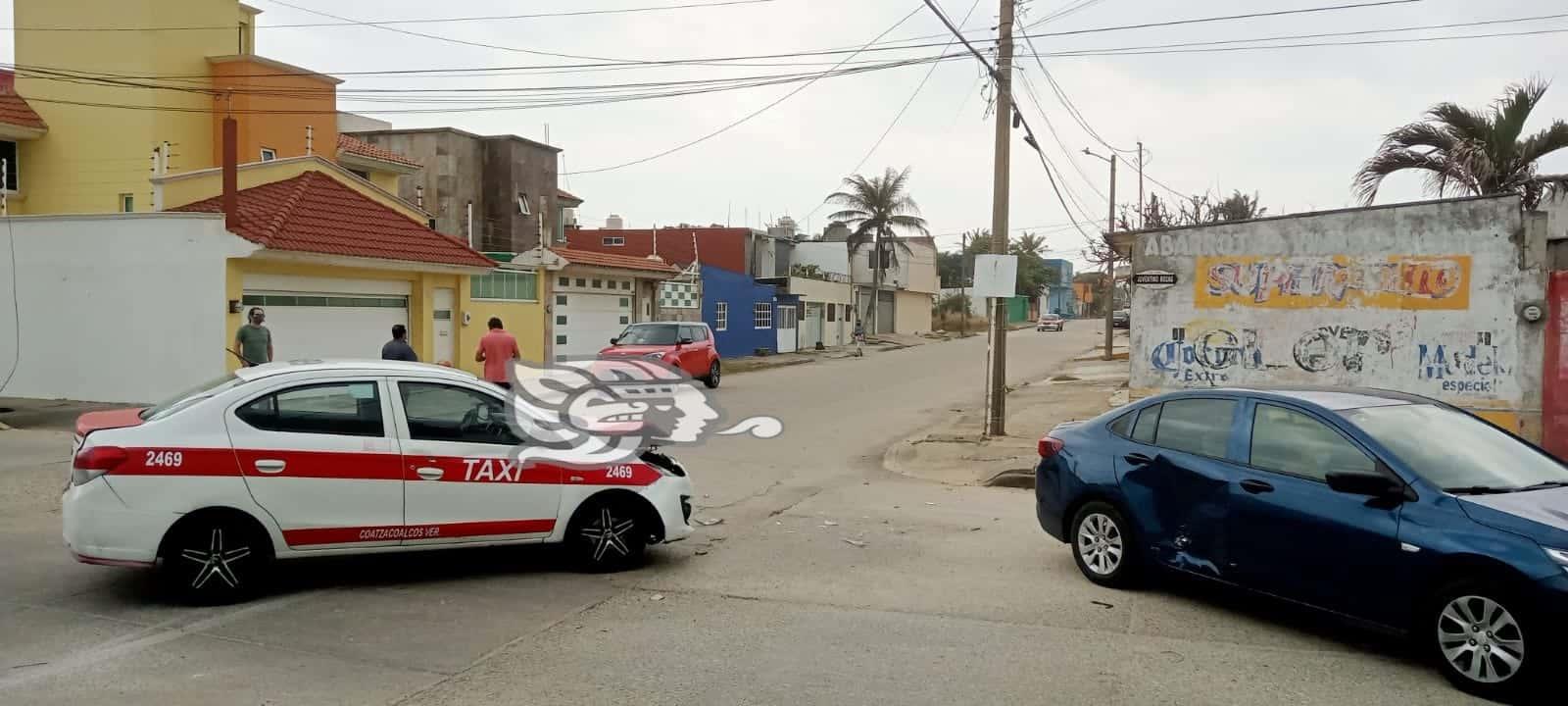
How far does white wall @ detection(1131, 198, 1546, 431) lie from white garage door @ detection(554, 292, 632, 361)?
16575 millimetres

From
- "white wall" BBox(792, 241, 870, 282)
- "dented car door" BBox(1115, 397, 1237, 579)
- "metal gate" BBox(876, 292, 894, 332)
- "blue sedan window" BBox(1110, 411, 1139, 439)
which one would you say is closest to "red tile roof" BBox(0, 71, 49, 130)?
"blue sedan window" BBox(1110, 411, 1139, 439)

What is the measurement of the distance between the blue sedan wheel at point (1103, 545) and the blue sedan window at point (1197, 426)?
62 centimetres

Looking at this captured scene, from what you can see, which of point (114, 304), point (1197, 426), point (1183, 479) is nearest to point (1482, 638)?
point (1183, 479)

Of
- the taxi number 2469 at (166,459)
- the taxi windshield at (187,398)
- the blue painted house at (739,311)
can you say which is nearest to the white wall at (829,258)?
the blue painted house at (739,311)

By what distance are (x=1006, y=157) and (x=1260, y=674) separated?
11.5 metres

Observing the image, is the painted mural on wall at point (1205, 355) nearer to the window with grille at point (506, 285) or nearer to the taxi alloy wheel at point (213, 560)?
the taxi alloy wheel at point (213, 560)

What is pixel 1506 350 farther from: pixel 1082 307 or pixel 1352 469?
pixel 1082 307

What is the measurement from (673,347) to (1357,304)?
46.6 ft

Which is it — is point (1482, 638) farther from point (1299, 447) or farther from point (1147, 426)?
point (1147, 426)

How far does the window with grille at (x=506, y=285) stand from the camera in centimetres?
2517

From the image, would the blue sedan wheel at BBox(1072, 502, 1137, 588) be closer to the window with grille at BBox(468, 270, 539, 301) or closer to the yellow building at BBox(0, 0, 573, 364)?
the yellow building at BBox(0, 0, 573, 364)

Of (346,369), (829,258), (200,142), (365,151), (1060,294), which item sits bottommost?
(346,369)

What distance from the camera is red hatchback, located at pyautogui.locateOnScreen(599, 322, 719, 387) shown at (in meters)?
23.9

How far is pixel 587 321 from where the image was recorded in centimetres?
3003
